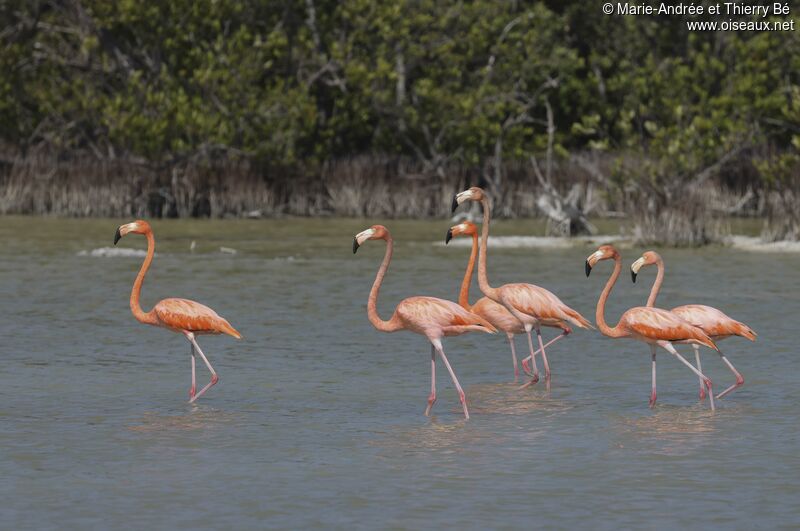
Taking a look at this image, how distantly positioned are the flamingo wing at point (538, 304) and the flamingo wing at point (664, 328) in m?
0.93

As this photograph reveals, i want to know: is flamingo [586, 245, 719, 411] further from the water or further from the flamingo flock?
the water

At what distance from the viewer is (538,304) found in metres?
11.3

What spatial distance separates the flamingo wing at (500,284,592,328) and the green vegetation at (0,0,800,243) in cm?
2511

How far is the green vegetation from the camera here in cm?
3816

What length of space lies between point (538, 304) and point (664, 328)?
4.12ft

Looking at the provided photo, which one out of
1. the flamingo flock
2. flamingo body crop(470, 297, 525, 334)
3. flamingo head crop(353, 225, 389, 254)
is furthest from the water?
flamingo head crop(353, 225, 389, 254)

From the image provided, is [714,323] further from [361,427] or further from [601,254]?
[361,427]

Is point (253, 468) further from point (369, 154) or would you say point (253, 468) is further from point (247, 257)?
point (369, 154)

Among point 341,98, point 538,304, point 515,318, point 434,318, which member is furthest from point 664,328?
point 341,98

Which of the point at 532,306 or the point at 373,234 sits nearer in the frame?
the point at 373,234

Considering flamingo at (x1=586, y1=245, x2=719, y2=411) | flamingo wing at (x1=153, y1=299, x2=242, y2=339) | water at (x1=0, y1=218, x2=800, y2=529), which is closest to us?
water at (x1=0, y1=218, x2=800, y2=529)

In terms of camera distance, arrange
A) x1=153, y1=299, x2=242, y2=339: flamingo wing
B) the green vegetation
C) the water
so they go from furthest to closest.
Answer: the green vegetation
x1=153, y1=299, x2=242, y2=339: flamingo wing
the water

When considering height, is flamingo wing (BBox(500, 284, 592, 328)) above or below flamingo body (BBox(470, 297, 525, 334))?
above

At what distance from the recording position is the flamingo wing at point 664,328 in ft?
33.8
